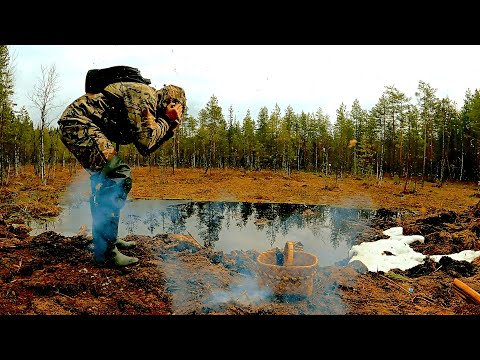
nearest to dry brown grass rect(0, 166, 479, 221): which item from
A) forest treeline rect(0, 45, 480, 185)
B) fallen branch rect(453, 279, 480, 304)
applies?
forest treeline rect(0, 45, 480, 185)

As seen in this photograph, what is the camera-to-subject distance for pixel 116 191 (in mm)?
2355

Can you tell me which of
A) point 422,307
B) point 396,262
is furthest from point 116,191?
point 396,262

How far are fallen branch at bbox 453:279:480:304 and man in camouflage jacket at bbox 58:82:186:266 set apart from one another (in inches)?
105

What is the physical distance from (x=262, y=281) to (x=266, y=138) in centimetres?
1330

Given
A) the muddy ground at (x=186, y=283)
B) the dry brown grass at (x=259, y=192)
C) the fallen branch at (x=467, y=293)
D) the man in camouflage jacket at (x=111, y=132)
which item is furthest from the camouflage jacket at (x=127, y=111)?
the fallen branch at (x=467, y=293)

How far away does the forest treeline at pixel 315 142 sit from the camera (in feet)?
22.1

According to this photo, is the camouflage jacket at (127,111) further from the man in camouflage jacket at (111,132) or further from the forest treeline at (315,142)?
the forest treeline at (315,142)

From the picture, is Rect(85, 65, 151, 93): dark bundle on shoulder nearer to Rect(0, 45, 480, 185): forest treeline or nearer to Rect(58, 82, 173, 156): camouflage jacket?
Rect(58, 82, 173, 156): camouflage jacket

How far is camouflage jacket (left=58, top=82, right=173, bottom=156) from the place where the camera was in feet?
7.73

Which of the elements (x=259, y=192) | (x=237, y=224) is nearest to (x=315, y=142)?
(x=259, y=192)

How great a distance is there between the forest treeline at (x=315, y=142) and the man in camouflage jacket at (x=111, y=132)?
9.50 feet

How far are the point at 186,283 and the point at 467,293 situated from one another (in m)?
2.22

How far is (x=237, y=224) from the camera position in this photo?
185 inches
